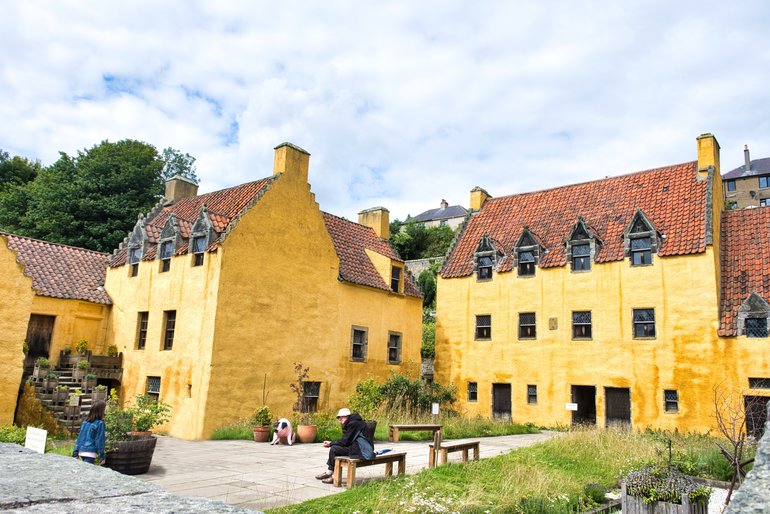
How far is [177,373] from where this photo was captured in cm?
2095

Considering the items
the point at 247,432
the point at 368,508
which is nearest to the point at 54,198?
the point at 247,432

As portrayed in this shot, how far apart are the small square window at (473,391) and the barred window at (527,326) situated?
10.7 ft

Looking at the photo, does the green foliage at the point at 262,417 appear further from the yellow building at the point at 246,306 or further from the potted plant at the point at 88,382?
the potted plant at the point at 88,382

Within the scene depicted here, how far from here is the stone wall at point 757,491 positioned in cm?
230

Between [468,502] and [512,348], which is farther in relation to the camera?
[512,348]

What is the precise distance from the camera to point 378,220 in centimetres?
3203

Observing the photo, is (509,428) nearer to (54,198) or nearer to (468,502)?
(468,502)

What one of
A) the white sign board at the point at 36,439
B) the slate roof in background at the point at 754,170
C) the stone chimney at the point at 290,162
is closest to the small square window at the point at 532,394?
the stone chimney at the point at 290,162

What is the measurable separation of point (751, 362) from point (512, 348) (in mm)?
9346

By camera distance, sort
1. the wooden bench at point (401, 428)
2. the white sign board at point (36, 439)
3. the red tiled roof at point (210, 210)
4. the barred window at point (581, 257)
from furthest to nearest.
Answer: the barred window at point (581, 257) < the red tiled roof at point (210, 210) < the wooden bench at point (401, 428) < the white sign board at point (36, 439)

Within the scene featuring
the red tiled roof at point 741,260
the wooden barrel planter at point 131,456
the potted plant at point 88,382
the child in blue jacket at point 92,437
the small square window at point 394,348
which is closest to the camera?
the child in blue jacket at point 92,437

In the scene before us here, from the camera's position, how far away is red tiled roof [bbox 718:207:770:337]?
21.9m

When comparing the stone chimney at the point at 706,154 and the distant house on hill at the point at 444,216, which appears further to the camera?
the distant house on hill at the point at 444,216

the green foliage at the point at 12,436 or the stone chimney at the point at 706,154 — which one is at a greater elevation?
the stone chimney at the point at 706,154
